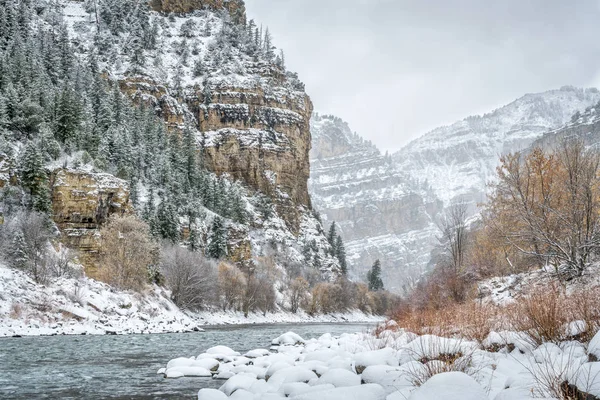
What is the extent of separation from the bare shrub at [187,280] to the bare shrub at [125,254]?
414 cm

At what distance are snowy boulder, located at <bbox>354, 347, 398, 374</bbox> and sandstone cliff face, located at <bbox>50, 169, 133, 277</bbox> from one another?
154 feet

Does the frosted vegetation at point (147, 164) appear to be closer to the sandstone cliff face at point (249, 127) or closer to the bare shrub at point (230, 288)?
the bare shrub at point (230, 288)

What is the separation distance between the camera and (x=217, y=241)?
81875 mm

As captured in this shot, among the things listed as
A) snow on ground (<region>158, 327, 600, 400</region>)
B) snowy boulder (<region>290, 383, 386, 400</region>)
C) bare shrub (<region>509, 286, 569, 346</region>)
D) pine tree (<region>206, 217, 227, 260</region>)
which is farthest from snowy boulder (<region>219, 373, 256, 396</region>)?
pine tree (<region>206, 217, 227, 260</region>)

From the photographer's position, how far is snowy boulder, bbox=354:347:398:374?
869 cm

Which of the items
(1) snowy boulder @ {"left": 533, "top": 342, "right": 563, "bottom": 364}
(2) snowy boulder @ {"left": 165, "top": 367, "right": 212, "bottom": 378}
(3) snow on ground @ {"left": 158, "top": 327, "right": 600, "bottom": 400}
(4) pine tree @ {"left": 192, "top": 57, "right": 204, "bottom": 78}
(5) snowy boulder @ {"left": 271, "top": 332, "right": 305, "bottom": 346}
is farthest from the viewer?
(4) pine tree @ {"left": 192, "top": 57, "right": 204, "bottom": 78}

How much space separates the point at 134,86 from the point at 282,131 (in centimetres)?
4890

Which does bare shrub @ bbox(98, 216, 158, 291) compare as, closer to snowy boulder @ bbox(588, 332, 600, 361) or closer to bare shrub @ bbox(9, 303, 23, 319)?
bare shrub @ bbox(9, 303, 23, 319)

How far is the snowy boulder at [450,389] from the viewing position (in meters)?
4.64

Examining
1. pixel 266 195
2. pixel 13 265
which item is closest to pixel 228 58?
pixel 266 195

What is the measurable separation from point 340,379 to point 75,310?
32729mm

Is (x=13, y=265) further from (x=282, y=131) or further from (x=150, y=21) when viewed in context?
(x=150, y=21)

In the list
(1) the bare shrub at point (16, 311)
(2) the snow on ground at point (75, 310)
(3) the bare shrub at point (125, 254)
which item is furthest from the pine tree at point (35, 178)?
(1) the bare shrub at point (16, 311)

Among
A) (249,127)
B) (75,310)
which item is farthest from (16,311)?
(249,127)
